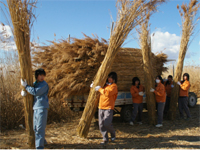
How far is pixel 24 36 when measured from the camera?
11.0 ft

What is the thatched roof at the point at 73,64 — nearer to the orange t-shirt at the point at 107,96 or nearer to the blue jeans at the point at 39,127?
the orange t-shirt at the point at 107,96

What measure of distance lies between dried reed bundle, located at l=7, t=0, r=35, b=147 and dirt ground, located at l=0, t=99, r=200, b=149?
0.73 meters

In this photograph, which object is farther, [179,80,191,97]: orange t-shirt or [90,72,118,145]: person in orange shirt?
[179,80,191,97]: orange t-shirt

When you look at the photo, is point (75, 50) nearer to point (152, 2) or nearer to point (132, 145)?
point (152, 2)

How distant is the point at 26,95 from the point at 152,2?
3.56 m

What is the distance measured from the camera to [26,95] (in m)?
3.39

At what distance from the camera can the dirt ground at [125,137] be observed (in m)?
3.82

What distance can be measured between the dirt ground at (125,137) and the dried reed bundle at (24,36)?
734 millimetres

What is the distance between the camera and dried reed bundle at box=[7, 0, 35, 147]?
3256 millimetres

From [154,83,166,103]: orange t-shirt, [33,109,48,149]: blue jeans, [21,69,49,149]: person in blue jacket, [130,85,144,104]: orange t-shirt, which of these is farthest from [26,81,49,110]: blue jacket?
[154,83,166,103]: orange t-shirt

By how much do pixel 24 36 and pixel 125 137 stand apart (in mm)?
3230

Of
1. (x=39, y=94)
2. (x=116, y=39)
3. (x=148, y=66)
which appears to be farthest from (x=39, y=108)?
(x=148, y=66)

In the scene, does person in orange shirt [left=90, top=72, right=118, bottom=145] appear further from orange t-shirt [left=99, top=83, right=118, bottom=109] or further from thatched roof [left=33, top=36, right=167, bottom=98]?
thatched roof [left=33, top=36, right=167, bottom=98]

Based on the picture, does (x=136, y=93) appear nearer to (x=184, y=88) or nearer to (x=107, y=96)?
(x=107, y=96)
